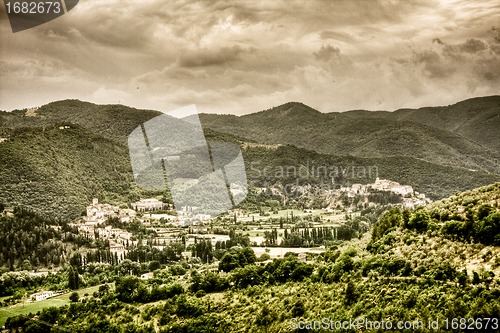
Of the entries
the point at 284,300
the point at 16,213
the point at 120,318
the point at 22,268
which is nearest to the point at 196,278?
the point at 120,318

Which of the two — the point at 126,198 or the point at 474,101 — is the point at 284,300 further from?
the point at 474,101

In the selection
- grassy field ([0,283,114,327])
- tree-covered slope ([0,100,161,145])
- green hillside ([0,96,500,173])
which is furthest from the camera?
green hillside ([0,96,500,173])

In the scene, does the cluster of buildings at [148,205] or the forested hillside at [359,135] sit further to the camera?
the forested hillside at [359,135]

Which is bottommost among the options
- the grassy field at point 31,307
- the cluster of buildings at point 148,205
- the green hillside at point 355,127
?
the grassy field at point 31,307

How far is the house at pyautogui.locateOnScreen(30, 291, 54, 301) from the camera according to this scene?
24.4 meters

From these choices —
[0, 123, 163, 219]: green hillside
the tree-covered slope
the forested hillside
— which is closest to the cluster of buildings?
[0, 123, 163, 219]: green hillside

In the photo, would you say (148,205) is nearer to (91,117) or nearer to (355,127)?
(91,117)

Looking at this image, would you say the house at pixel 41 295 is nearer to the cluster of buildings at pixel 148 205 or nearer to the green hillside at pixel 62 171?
the green hillside at pixel 62 171

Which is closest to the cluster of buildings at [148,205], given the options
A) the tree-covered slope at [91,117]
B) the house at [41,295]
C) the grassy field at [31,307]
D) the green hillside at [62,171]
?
the green hillside at [62,171]

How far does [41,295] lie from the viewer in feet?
82.0

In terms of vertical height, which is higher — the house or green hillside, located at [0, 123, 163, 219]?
green hillside, located at [0, 123, 163, 219]

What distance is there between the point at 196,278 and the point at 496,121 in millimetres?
120241

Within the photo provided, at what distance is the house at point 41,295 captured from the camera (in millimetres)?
24422

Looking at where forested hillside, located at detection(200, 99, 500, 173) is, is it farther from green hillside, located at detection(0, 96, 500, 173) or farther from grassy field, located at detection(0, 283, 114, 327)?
grassy field, located at detection(0, 283, 114, 327)
